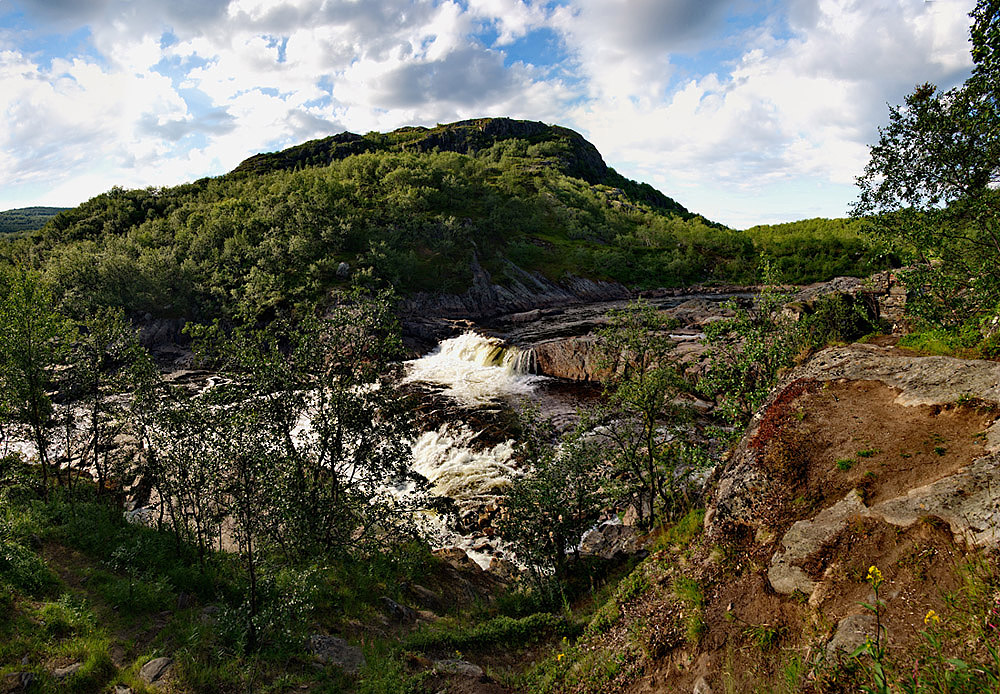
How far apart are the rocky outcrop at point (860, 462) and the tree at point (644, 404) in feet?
11.6

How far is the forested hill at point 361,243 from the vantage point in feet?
214

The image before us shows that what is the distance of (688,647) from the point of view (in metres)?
8.26

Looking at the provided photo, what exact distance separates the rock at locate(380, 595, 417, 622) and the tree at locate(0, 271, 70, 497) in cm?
1649

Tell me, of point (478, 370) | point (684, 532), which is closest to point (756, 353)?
point (684, 532)

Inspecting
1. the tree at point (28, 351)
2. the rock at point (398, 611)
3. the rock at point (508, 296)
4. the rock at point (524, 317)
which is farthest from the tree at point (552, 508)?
the rock at point (524, 317)

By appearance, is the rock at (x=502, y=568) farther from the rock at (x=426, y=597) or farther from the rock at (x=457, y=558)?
the rock at (x=426, y=597)

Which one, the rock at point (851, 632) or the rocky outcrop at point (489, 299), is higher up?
the rocky outcrop at point (489, 299)

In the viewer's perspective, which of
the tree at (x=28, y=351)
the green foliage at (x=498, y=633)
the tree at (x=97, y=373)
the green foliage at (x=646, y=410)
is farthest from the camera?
the tree at (x=28, y=351)

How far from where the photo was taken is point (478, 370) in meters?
44.9

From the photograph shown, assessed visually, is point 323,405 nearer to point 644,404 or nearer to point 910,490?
point 644,404

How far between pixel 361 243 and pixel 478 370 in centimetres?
4634

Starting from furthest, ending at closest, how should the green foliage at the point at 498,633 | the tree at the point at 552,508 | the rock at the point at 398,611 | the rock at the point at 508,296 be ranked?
the rock at the point at 508,296 → the tree at the point at 552,508 → the rock at the point at 398,611 → the green foliage at the point at 498,633

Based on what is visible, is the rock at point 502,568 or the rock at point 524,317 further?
the rock at point 524,317

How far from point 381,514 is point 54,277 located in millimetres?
71317
